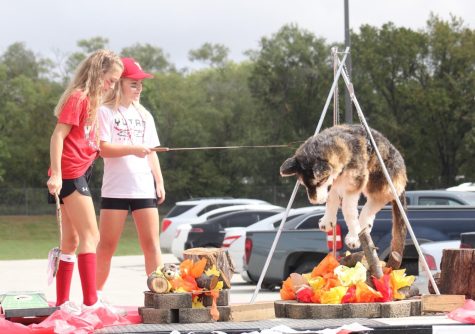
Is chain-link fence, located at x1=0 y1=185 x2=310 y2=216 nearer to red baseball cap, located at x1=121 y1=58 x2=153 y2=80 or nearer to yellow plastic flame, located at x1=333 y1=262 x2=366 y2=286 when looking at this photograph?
red baseball cap, located at x1=121 y1=58 x2=153 y2=80

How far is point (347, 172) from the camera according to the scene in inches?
286

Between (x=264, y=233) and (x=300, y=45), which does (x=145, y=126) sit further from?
(x=300, y=45)

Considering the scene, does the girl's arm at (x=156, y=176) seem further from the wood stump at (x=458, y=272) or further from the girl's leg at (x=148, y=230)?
the wood stump at (x=458, y=272)

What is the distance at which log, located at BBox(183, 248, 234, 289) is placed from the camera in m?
7.27

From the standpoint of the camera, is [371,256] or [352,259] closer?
[371,256]

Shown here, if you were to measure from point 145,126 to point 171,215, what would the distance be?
19514 mm

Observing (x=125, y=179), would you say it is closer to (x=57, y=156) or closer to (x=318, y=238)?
(x=57, y=156)

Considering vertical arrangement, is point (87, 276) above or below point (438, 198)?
below

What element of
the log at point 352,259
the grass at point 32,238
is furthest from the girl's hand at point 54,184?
the grass at point 32,238

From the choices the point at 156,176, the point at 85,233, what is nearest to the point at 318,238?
the point at 156,176

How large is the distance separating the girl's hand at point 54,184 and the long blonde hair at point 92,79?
0.58 metres

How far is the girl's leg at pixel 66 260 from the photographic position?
7711mm

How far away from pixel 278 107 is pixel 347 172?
5208cm

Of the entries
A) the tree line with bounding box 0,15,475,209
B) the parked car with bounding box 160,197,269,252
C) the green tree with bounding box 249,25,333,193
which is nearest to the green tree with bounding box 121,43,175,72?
the tree line with bounding box 0,15,475,209
